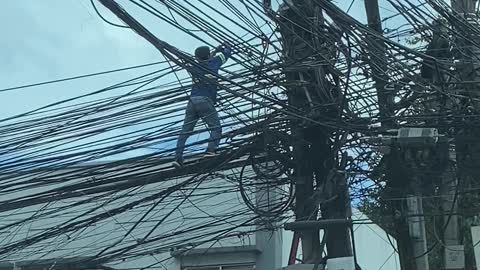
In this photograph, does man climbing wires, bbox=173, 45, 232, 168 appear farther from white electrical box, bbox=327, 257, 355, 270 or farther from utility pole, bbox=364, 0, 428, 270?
white electrical box, bbox=327, 257, 355, 270

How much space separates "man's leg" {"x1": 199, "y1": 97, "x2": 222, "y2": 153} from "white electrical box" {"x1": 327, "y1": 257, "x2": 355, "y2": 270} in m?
1.62

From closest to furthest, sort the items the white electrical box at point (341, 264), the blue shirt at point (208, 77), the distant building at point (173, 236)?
the blue shirt at point (208, 77), the white electrical box at point (341, 264), the distant building at point (173, 236)

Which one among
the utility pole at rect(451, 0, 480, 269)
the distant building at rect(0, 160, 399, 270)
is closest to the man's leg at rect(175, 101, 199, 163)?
the distant building at rect(0, 160, 399, 270)

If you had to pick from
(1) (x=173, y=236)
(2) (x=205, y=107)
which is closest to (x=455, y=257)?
(2) (x=205, y=107)

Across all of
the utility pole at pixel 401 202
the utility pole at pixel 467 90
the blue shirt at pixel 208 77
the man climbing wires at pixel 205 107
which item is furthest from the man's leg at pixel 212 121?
the utility pole at pixel 467 90

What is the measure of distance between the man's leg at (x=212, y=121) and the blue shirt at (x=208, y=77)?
0.33ft

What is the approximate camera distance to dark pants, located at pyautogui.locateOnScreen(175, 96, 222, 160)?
702 cm

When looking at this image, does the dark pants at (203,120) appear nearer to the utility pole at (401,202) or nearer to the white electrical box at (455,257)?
the utility pole at (401,202)

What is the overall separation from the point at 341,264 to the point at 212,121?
181 cm

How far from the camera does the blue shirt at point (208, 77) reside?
575 cm

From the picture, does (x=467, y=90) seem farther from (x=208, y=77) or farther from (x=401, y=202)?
(x=208, y=77)

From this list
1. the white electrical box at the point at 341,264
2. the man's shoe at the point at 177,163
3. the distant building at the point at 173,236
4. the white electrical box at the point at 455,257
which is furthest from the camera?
the distant building at the point at 173,236

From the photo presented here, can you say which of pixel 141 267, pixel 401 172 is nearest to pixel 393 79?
pixel 401 172

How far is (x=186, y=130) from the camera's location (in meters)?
7.29
